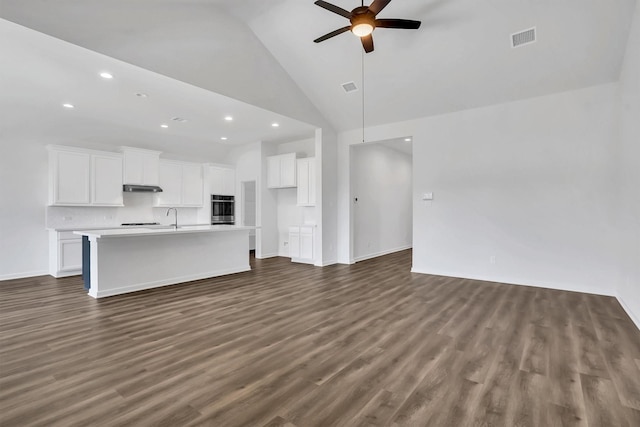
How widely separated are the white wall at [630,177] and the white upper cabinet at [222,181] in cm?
773

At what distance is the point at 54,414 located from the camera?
1845mm

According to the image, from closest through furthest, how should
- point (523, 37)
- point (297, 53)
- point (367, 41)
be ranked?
point (367, 41), point (523, 37), point (297, 53)

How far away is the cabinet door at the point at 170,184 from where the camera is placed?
7402 mm

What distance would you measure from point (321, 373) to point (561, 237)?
4.40m

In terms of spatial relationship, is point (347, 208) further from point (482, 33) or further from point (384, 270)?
point (482, 33)

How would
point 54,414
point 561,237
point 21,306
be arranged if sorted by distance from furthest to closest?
1. point 561,237
2. point 21,306
3. point 54,414

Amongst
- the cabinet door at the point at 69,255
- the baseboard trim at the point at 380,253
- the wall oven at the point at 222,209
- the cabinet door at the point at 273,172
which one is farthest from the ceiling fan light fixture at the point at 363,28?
the cabinet door at the point at 69,255

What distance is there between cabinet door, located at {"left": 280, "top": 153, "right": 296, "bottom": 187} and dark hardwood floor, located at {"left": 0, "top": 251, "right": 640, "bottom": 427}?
12.3 feet

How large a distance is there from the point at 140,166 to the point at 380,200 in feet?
19.1

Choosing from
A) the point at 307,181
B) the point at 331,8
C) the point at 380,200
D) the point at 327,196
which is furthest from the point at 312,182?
the point at 331,8

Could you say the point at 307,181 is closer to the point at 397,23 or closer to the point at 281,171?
the point at 281,171

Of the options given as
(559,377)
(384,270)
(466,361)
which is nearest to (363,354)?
(466,361)

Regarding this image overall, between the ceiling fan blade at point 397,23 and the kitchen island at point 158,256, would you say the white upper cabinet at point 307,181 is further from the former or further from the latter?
the ceiling fan blade at point 397,23

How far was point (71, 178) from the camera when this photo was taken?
5.96 meters
